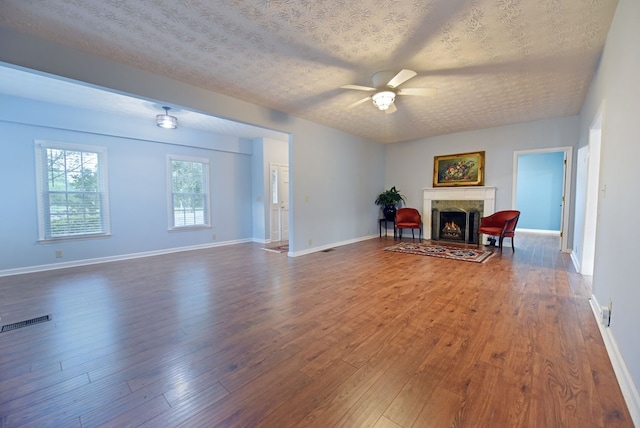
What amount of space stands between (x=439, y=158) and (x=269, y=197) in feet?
14.5

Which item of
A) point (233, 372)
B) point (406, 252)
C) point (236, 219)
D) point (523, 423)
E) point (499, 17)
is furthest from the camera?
point (236, 219)

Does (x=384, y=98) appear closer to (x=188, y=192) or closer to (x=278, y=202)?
(x=278, y=202)

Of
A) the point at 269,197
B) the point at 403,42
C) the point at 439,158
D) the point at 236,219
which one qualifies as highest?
the point at 403,42

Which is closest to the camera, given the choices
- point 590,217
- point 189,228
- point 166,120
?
point 590,217

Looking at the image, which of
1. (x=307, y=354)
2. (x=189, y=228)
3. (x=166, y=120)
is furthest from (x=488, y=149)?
(x=189, y=228)

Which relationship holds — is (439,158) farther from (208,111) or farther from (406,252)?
(208,111)

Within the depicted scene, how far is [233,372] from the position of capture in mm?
1663

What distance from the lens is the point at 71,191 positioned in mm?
4438

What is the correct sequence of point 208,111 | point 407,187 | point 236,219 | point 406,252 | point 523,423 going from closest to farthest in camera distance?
point 523,423
point 208,111
point 406,252
point 236,219
point 407,187

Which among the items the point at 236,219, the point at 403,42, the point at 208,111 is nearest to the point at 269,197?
the point at 236,219

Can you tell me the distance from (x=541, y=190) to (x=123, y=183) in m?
11.2

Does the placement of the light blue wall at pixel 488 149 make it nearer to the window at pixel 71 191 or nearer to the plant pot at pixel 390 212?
the plant pot at pixel 390 212

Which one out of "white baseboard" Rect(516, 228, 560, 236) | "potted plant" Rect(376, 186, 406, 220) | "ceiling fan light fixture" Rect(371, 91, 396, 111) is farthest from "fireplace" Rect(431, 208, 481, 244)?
"ceiling fan light fixture" Rect(371, 91, 396, 111)

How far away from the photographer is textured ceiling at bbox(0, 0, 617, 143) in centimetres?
211
